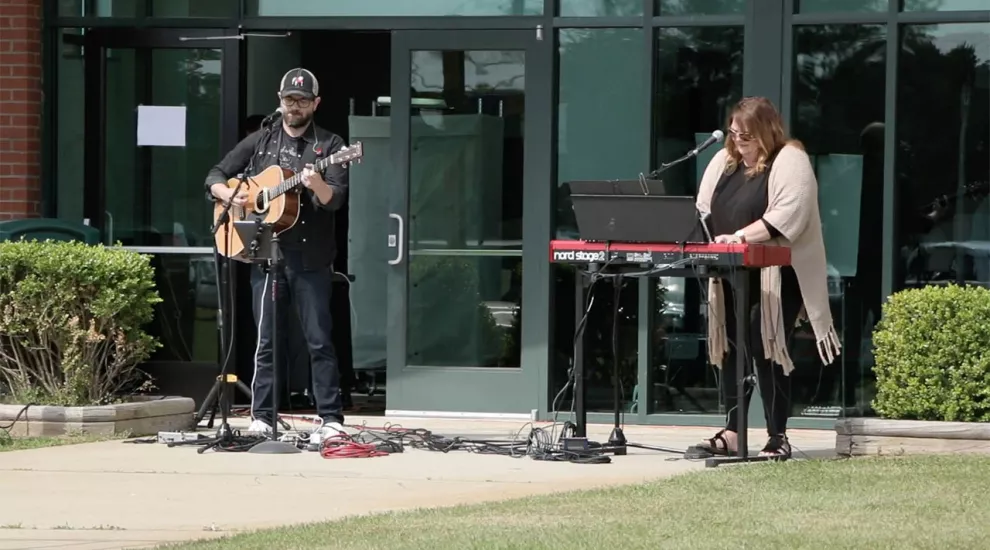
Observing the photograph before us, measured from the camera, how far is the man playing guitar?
360 inches

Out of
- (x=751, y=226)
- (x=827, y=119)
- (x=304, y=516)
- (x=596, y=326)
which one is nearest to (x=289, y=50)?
(x=596, y=326)

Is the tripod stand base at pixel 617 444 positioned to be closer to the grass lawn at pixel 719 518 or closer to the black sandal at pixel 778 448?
the black sandal at pixel 778 448

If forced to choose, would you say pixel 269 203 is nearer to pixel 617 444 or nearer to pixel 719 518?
pixel 617 444

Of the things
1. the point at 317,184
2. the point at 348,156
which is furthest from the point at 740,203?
the point at 317,184

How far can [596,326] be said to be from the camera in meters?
11.1

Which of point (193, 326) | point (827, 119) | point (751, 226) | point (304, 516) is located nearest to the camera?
point (304, 516)

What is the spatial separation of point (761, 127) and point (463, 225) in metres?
3.00

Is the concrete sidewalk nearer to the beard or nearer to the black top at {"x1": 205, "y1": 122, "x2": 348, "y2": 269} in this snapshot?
the black top at {"x1": 205, "y1": 122, "x2": 348, "y2": 269}

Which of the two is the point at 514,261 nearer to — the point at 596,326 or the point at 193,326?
the point at 596,326

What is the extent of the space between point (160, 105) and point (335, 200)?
279cm

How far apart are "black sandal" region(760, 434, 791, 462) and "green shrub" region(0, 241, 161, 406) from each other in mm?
3612

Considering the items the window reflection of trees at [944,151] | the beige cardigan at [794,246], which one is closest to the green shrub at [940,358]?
the beige cardigan at [794,246]

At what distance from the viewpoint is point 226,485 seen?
7.79 metres

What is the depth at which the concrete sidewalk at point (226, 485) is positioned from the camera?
6.63 meters
